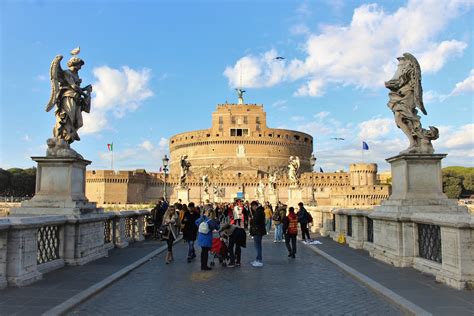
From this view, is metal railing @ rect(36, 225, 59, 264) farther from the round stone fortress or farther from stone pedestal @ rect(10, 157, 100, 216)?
the round stone fortress

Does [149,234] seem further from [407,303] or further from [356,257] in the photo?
[407,303]

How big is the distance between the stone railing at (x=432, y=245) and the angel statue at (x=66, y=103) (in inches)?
271

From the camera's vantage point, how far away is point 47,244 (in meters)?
8.47

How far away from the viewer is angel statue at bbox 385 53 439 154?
31.1 feet

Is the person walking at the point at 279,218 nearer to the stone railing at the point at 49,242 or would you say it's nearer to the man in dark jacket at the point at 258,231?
the man in dark jacket at the point at 258,231

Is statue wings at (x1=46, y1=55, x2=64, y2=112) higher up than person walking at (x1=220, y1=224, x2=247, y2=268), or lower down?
higher up

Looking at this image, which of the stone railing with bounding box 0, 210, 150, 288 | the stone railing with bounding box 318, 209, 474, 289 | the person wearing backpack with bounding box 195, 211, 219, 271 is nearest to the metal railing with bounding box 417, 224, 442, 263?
the stone railing with bounding box 318, 209, 474, 289

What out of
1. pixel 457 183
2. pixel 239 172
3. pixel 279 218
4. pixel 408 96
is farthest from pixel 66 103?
pixel 457 183

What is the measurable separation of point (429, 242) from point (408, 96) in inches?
127

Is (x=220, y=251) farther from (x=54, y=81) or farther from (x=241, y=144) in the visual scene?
(x=241, y=144)

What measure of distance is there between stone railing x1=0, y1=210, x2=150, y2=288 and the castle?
65.9m

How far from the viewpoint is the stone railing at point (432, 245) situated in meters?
6.60

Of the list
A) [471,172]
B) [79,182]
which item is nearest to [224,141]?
[471,172]

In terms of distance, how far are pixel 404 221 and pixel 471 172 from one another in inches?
4085
